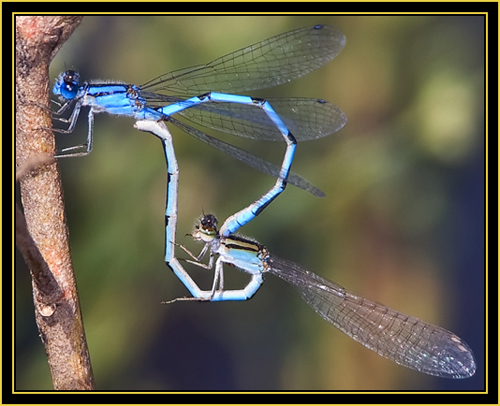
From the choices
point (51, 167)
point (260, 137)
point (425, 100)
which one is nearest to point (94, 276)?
point (260, 137)

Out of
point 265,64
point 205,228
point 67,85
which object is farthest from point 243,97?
point 67,85

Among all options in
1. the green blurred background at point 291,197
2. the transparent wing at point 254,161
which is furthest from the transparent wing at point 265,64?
the green blurred background at point 291,197

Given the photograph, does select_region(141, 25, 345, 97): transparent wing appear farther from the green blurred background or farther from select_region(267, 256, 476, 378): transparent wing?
select_region(267, 256, 476, 378): transparent wing

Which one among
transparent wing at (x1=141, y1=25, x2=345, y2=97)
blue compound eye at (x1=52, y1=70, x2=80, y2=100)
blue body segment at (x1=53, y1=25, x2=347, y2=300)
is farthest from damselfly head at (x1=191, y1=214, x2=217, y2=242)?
blue compound eye at (x1=52, y1=70, x2=80, y2=100)

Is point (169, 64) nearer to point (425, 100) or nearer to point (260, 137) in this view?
point (260, 137)

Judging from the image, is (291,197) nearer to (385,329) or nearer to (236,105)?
(236,105)

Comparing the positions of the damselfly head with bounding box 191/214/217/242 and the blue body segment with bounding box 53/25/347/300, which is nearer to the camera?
the blue body segment with bounding box 53/25/347/300
